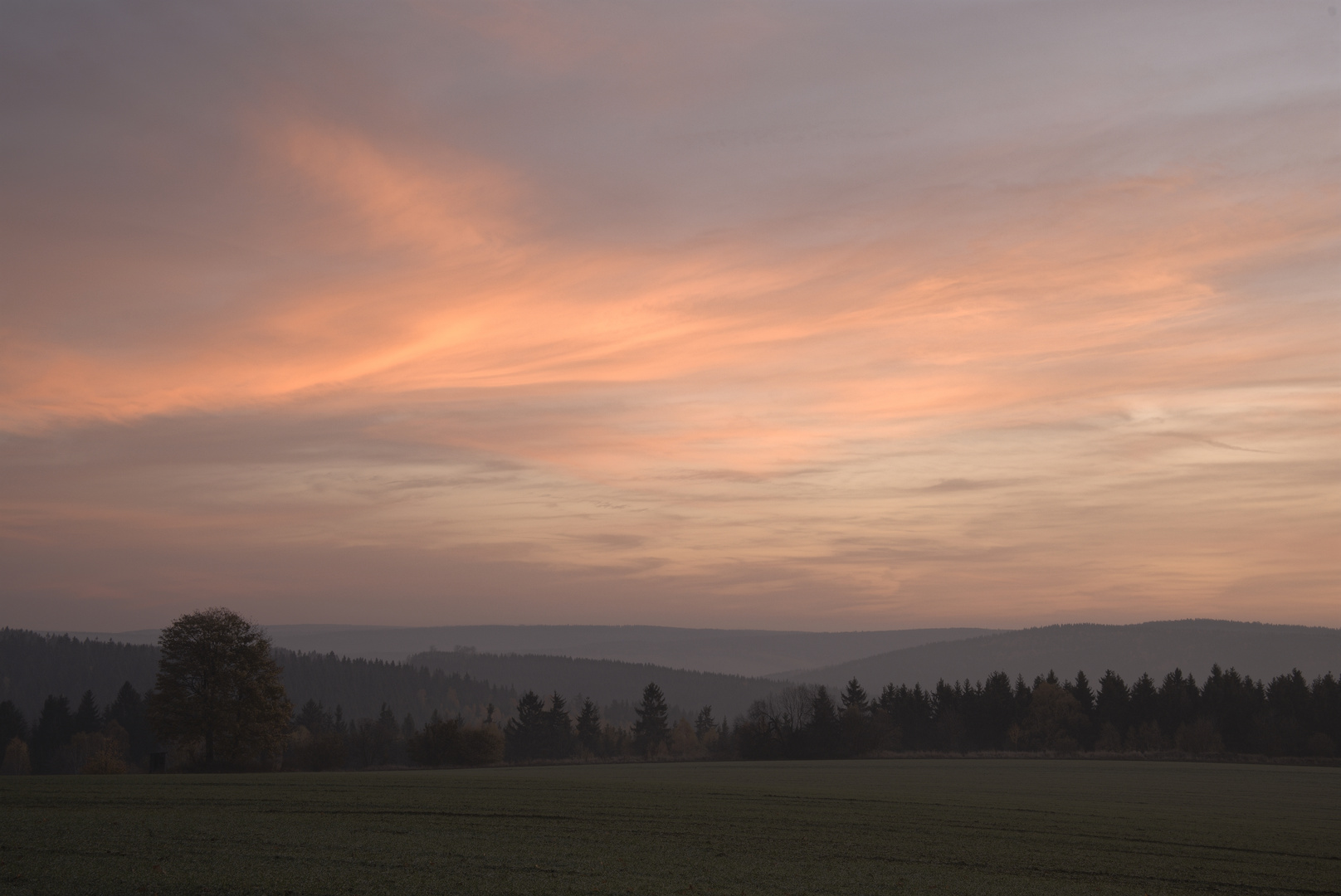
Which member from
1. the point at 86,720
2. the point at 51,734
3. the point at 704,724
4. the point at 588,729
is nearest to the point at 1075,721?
the point at 588,729

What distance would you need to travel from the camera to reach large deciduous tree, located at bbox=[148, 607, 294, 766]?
2689 inches

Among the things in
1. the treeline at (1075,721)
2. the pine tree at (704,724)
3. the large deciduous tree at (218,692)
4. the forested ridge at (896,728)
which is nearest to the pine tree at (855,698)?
the forested ridge at (896,728)

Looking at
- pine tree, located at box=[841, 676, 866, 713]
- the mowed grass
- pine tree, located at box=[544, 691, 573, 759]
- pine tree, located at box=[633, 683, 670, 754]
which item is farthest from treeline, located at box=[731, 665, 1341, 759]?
the mowed grass

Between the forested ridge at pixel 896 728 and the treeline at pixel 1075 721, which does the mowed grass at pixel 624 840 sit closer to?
the forested ridge at pixel 896 728

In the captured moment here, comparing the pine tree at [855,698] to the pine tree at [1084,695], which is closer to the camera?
the pine tree at [1084,695]

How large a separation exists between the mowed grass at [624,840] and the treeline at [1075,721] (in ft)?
228

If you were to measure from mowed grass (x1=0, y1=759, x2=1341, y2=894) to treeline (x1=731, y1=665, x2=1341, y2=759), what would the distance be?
2739 inches

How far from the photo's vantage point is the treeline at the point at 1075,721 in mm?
117062

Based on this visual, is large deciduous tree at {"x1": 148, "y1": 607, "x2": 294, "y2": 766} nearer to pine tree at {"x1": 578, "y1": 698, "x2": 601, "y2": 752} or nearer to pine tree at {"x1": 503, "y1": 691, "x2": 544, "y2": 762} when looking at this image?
pine tree at {"x1": 503, "y1": 691, "x2": 544, "y2": 762}

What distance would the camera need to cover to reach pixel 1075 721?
12938 centimetres

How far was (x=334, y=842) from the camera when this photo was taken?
24.9m

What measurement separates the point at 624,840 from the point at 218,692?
171ft

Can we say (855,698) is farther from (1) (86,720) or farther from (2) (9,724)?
(2) (9,724)

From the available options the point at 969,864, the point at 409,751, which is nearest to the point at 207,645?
the point at 409,751
